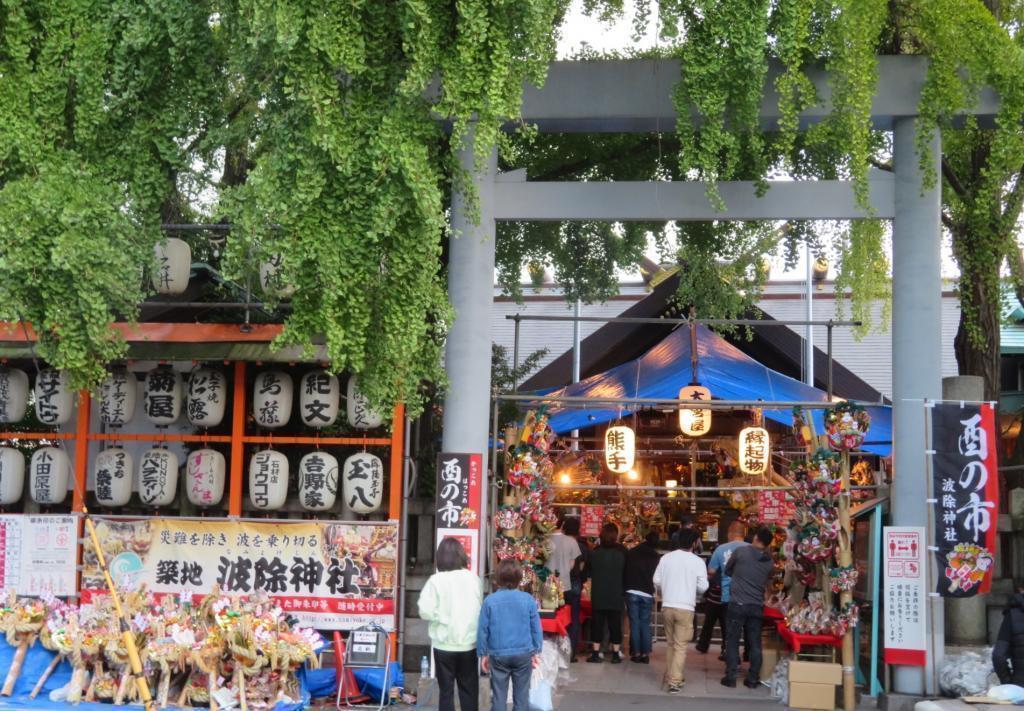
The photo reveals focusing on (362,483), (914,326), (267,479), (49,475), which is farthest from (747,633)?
(49,475)

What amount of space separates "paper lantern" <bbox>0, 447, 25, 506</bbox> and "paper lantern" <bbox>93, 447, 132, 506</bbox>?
1.09m

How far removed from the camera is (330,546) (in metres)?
12.2

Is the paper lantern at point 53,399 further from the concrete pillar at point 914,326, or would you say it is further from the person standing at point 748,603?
the concrete pillar at point 914,326

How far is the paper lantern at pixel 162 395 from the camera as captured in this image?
12867 millimetres

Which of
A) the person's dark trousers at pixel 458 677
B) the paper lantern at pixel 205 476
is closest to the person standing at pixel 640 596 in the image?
the paper lantern at pixel 205 476

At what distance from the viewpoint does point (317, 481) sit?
12344 millimetres

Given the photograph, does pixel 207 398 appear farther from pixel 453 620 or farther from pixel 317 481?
pixel 453 620

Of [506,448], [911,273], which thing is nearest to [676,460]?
[506,448]

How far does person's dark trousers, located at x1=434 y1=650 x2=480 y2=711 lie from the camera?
916 centimetres

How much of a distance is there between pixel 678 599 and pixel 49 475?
734 cm

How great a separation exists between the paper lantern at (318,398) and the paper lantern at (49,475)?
2.99m

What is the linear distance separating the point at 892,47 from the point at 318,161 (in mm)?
7333

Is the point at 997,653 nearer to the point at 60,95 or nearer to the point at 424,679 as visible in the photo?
the point at 424,679

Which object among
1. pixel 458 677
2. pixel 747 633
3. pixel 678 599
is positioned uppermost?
pixel 678 599
